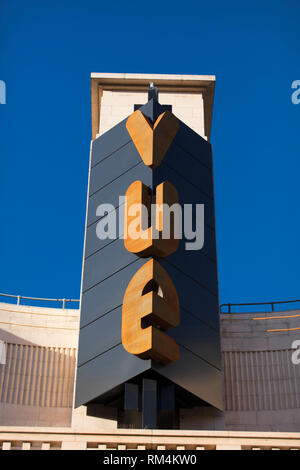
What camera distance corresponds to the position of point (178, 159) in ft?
119

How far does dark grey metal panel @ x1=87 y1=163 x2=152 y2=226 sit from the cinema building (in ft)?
0.23

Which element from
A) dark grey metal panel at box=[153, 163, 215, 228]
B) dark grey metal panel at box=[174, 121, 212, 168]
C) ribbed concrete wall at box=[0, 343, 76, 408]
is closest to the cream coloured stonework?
dark grey metal panel at box=[174, 121, 212, 168]

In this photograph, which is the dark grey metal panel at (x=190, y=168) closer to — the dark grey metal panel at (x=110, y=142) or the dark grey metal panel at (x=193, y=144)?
the dark grey metal panel at (x=193, y=144)

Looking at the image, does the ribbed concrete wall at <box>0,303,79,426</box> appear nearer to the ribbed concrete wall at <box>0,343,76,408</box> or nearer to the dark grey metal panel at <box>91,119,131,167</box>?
the ribbed concrete wall at <box>0,343,76,408</box>

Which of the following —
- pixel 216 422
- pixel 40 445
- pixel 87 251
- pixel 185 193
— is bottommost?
pixel 40 445

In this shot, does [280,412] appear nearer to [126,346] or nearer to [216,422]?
[216,422]

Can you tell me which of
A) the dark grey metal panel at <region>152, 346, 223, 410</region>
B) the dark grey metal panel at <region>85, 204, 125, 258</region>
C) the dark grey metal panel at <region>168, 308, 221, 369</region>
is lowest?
the dark grey metal panel at <region>152, 346, 223, 410</region>

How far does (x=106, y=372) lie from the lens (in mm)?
30422

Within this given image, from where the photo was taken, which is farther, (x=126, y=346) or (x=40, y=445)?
(x=126, y=346)

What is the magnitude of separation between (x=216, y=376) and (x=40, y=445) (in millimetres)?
12207

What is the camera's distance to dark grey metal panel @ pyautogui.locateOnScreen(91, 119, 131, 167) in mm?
37269

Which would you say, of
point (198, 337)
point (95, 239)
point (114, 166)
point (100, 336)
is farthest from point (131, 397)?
point (114, 166)

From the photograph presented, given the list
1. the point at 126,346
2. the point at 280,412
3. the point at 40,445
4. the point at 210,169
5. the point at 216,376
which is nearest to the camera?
the point at 40,445

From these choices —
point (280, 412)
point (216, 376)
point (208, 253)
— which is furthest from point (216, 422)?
point (208, 253)
